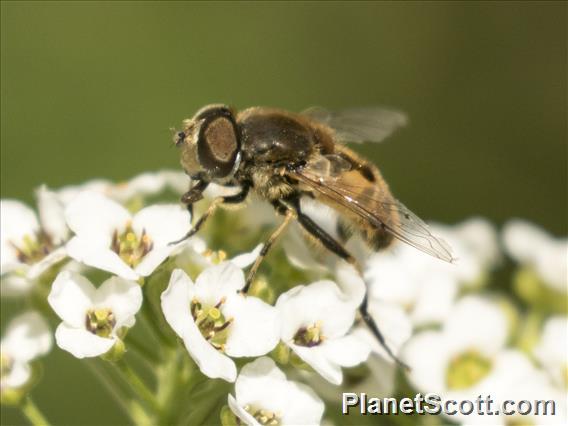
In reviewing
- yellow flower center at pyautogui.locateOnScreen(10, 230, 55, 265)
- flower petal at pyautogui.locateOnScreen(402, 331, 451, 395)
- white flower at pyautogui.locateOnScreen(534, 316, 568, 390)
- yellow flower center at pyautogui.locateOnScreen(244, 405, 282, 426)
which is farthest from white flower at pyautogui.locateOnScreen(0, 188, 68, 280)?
white flower at pyautogui.locateOnScreen(534, 316, 568, 390)

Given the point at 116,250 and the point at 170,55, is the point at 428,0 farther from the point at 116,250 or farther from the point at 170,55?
the point at 116,250

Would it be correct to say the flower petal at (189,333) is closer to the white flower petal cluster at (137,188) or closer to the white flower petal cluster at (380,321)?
the white flower petal cluster at (380,321)

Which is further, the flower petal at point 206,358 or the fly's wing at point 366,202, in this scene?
the fly's wing at point 366,202

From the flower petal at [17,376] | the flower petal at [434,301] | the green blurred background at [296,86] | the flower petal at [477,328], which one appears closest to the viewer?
the flower petal at [17,376]

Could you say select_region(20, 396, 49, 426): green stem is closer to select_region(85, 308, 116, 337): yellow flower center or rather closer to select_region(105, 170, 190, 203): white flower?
select_region(85, 308, 116, 337): yellow flower center

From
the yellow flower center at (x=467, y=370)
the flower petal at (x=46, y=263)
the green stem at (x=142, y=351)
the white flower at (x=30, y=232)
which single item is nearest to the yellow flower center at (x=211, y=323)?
the green stem at (x=142, y=351)

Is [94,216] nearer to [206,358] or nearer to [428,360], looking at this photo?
[206,358]

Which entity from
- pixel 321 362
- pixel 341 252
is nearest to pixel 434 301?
pixel 341 252
